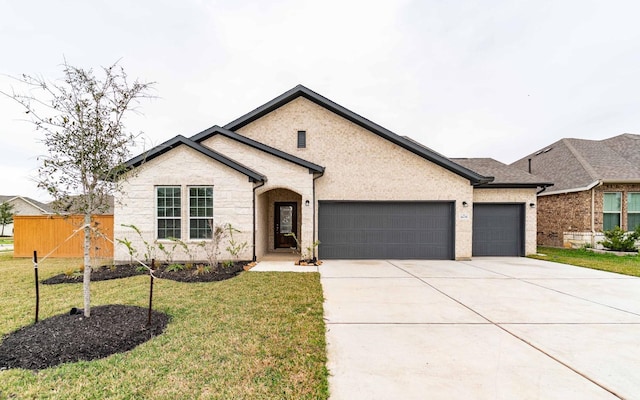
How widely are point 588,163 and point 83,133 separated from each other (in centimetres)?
2098

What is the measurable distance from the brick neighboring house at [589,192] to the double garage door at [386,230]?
8.68 meters

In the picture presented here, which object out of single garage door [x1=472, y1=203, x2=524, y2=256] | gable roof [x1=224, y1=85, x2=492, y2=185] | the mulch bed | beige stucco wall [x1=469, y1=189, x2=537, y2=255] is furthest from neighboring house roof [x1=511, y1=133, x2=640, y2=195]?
the mulch bed

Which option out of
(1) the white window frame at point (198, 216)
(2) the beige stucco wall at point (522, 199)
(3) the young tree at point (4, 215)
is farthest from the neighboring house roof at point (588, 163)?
(3) the young tree at point (4, 215)

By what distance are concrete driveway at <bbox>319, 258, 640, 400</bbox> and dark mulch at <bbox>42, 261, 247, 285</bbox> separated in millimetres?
3052

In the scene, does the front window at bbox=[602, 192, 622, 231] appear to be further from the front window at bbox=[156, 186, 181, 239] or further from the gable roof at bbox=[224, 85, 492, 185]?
the front window at bbox=[156, 186, 181, 239]

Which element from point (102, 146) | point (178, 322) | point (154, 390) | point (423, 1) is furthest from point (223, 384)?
point (423, 1)

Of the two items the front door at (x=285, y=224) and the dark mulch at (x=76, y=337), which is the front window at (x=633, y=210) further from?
the dark mulch at (x=76, y=337)

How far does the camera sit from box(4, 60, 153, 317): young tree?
148 inches

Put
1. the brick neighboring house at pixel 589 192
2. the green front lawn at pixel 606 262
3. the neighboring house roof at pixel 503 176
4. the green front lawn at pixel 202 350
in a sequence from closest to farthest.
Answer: the green front lawn at pixel 202 350, the green front lawn at pixel 606 262, the neighboring house roof at pixel 503 176, the brick neighboring house at pixel 589 192

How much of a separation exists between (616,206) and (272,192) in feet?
57.4

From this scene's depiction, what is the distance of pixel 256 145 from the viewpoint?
384 inches

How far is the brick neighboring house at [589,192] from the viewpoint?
1327 cm

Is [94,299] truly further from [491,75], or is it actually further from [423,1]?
[491,75]

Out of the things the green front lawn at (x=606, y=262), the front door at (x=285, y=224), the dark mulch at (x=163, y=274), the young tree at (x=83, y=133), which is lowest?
the green front lawn at (x=606, y=262)
